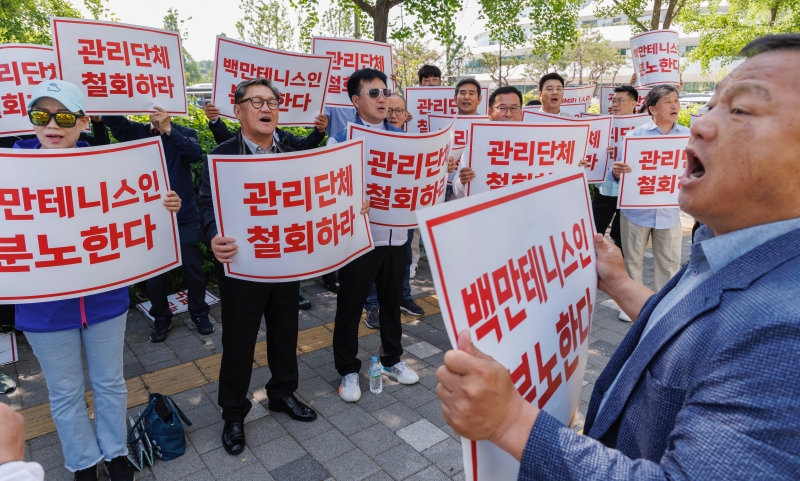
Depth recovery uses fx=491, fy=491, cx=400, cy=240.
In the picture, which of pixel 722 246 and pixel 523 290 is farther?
pixel 523 290

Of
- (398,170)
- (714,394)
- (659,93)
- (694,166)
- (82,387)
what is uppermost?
(659,93)

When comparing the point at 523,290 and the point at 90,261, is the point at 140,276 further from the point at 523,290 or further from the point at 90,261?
the point at 523,290

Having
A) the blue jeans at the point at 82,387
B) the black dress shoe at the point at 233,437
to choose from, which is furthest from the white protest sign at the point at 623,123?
the blue jeans at the point at 82,387

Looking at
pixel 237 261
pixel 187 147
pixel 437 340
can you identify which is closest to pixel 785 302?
pixel 237 261

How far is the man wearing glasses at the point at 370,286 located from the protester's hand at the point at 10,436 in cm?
239

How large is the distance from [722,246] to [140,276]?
2.73 m

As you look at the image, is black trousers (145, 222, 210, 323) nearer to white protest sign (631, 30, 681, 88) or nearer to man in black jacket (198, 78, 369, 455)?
man in black jacket (198, 78, 369, 455)

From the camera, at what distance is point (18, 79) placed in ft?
13.4

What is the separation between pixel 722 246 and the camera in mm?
1059

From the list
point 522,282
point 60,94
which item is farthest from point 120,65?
point 522,282

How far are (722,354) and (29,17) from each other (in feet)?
60.2

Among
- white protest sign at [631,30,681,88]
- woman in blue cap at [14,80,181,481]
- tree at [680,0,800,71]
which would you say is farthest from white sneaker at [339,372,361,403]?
tree at [680,0,800,71]

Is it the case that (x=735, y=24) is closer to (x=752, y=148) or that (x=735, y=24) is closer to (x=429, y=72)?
(x=429, y=72)

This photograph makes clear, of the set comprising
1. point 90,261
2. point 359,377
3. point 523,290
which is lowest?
point 359,377
